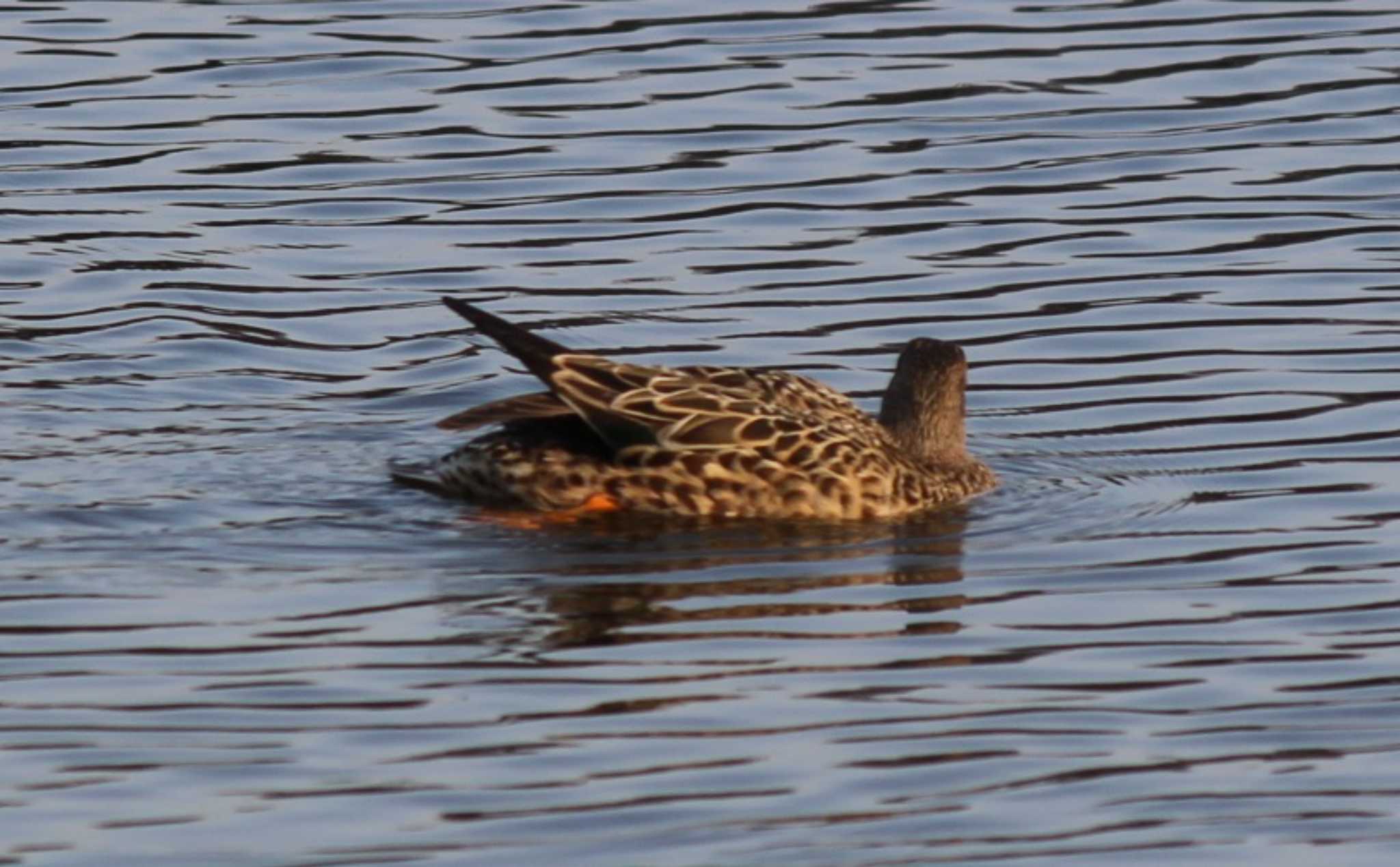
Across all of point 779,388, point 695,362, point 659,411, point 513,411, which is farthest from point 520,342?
point 695,362

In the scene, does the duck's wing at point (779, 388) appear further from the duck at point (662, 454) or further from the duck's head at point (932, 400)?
the duck's head at point (932, 400)

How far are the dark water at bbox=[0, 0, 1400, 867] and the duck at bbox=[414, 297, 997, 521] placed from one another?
0.82 feet

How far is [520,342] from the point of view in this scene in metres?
12.4

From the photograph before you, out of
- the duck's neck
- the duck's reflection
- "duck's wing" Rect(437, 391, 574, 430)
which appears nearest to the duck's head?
the duck's neck

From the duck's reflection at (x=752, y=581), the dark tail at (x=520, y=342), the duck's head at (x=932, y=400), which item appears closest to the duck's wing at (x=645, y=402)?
the dark tail at (x=520, y=342)

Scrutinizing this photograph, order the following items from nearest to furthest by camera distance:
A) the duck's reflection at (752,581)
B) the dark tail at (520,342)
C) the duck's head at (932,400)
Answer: the duck's reflection at (752,581) < the dark tail at (520,342) < the duck's head at (932,400)

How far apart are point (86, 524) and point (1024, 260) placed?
18.8 ft

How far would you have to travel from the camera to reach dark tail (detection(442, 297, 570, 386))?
40.7ft

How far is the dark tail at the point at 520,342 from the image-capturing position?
1241cm

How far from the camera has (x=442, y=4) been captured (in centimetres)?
2084

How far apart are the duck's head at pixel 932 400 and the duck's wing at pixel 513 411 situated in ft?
4.49

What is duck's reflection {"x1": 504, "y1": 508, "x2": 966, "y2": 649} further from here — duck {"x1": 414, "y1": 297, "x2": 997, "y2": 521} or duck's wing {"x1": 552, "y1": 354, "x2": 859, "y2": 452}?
duck's wing {"x1": 552, "y1": 354, "x2": 859, "y2": 452}

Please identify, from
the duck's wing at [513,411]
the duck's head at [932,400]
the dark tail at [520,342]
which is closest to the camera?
A: the dark tail at [520,342]

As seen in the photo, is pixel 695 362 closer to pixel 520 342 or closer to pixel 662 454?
pixel 662 454
